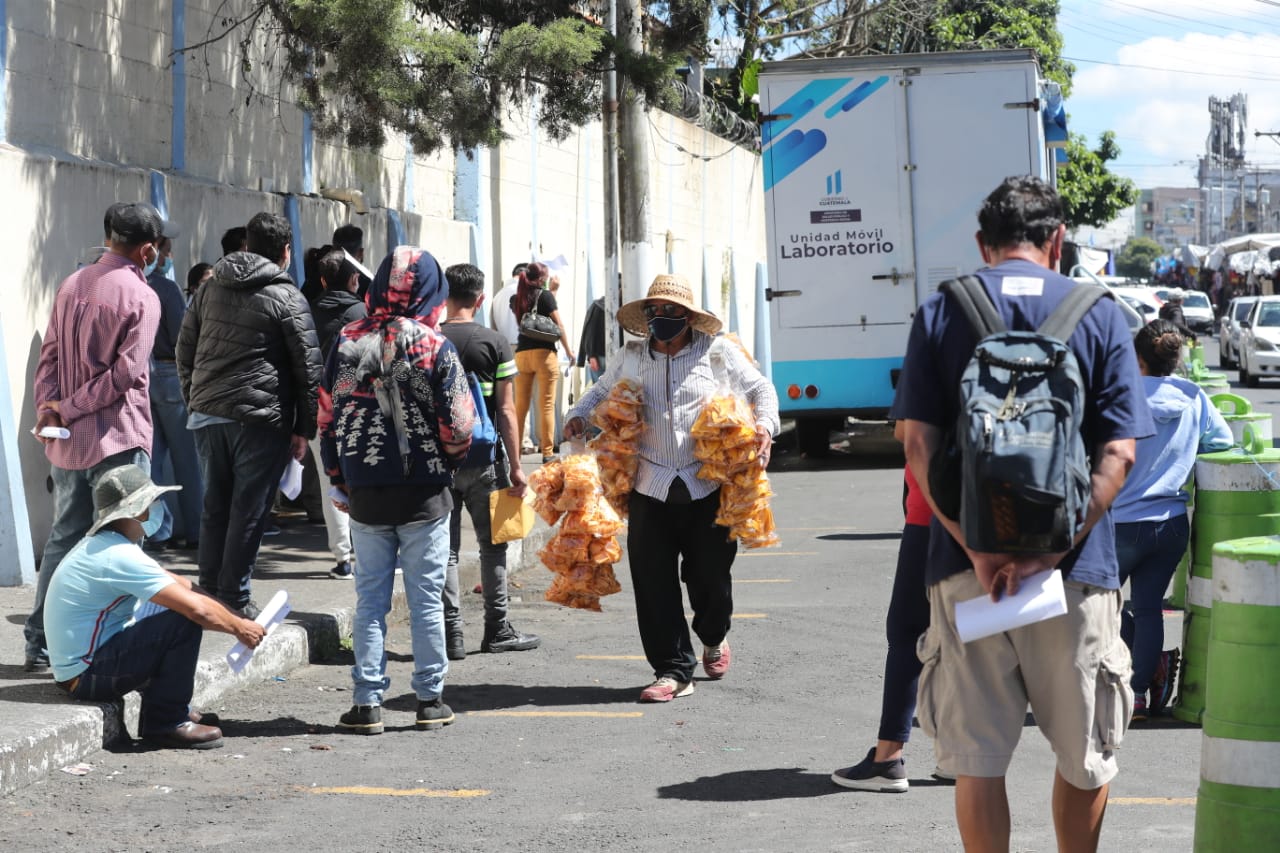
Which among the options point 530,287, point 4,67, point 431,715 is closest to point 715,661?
point 431,715

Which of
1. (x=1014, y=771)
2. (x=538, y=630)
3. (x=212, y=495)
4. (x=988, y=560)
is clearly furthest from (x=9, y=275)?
(x=988, y=560)

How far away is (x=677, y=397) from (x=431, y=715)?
5.49 feet

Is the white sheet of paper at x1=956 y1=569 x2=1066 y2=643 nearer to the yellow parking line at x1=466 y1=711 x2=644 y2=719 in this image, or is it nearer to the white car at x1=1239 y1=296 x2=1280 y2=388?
the yellow parking line at x1=466 y1=711 x2=644 y2=719

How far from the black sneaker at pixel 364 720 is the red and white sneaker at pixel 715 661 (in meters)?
1.61

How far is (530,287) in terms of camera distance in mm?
14555

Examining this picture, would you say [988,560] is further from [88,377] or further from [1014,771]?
[88,377]

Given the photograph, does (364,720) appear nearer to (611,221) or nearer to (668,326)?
(668,326)

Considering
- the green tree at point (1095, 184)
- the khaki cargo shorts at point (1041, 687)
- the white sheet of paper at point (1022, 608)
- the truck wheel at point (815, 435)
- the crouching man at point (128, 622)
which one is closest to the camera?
the white sheet of paper at point (1022, 608)

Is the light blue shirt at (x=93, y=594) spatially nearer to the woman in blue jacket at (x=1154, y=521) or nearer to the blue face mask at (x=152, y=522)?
the blue face mask at (x=152, y=522)

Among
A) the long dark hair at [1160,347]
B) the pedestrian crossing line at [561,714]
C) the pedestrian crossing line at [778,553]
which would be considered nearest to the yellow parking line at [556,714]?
the pedestrian crossing line at [561,714]

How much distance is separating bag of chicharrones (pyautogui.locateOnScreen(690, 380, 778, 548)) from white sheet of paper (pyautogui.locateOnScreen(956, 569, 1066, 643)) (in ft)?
10.0

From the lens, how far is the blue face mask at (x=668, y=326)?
274 inches

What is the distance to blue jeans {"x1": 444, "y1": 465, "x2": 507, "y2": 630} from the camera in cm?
786

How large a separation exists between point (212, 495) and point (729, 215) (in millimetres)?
21138
